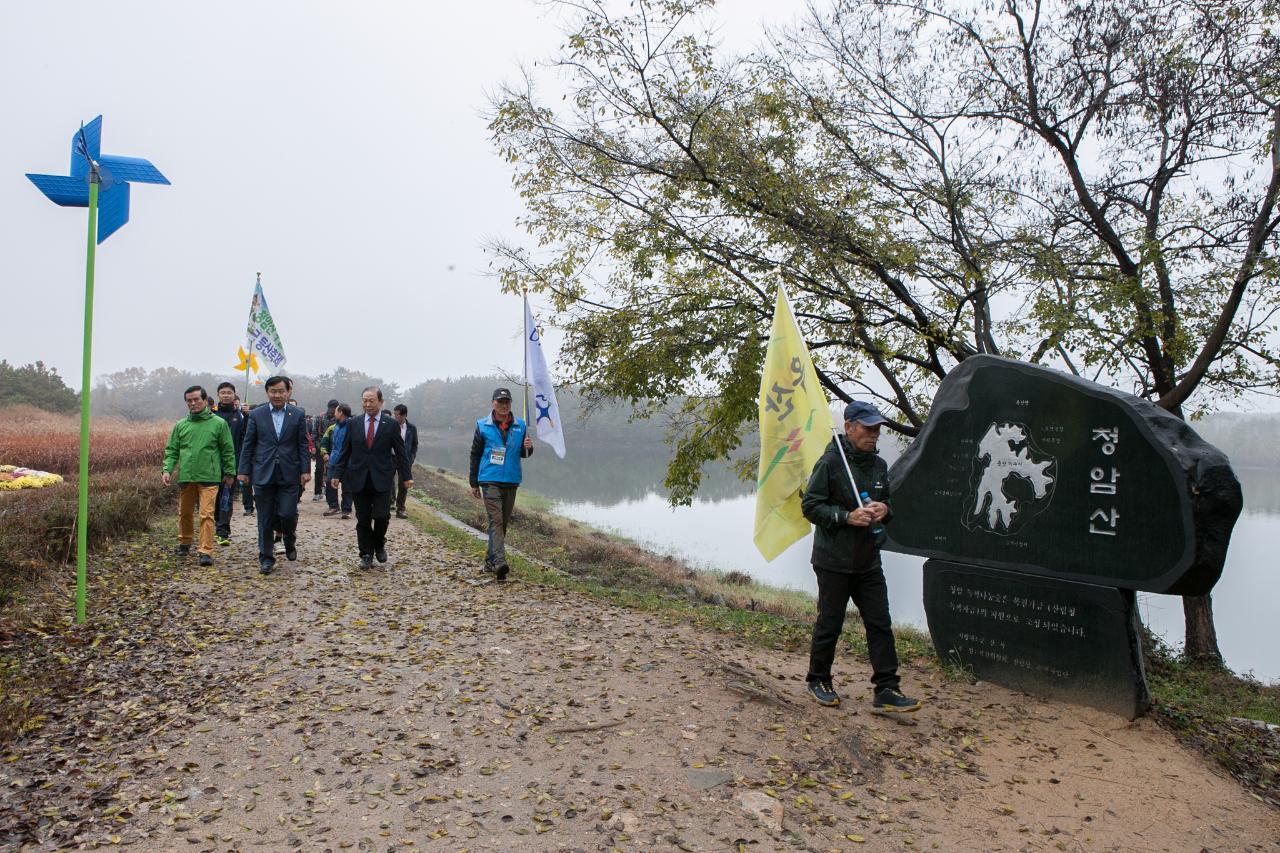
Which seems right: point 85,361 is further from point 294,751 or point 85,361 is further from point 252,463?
point 294,751

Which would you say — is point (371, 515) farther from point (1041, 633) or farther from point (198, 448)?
point (1041, 633)

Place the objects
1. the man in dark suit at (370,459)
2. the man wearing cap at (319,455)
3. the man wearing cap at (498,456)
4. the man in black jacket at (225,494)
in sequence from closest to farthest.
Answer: the man wearing cap at (498,456) → the man in dark suit at (370,459) → the man in black jacket at (225,494) → the man wearing cap at (319,455)

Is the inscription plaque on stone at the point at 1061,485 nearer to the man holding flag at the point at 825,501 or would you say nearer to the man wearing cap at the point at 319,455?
the man holding flag at the point at 825,501

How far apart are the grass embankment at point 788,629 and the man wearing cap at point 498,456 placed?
1207 millimetres

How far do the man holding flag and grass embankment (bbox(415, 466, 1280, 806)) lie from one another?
144 cm

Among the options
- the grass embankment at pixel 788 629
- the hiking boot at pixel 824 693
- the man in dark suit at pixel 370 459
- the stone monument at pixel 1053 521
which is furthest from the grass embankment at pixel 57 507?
the stone monument at pixel 1053 521

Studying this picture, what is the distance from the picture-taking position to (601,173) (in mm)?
10688

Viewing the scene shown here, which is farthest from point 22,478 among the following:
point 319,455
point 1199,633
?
point 1199,633

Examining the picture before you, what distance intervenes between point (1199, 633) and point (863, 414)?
316 inches

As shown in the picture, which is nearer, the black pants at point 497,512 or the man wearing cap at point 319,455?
the black pants at point 497,512

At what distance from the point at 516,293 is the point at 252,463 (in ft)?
14.6

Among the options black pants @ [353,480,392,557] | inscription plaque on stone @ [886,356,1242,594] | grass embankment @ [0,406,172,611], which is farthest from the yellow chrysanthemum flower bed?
inscription plaque on stone @ [886,356,1242,594]

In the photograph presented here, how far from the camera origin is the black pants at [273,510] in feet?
27.0

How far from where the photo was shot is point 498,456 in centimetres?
814
